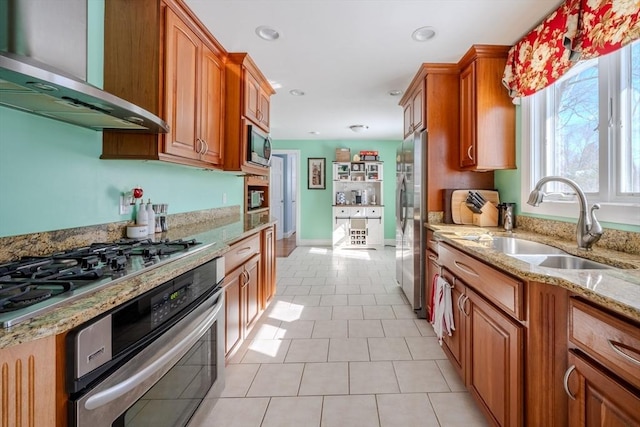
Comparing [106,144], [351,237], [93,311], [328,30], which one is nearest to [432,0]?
[328,30]

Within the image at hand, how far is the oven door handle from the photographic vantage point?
30.5 inches

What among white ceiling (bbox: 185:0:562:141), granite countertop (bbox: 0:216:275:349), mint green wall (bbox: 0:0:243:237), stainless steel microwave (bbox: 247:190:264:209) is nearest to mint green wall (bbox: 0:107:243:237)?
mint green wall (bbox: 0:0:243:237)

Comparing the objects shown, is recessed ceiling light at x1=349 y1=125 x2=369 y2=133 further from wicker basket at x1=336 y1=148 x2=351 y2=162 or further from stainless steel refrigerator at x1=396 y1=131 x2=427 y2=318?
stainless steel refrigerator at x1=396 y1=131 x2=427 y2=318

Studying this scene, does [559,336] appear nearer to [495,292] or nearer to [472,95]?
[495,292]

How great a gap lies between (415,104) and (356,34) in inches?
44.3

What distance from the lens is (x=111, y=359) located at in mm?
826

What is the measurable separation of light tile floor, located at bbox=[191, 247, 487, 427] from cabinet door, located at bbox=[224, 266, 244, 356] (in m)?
0.21

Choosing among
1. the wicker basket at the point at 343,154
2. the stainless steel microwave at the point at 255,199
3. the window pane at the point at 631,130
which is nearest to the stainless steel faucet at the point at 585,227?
the window pane at the point at 631,130

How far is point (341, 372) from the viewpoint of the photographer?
1.95m

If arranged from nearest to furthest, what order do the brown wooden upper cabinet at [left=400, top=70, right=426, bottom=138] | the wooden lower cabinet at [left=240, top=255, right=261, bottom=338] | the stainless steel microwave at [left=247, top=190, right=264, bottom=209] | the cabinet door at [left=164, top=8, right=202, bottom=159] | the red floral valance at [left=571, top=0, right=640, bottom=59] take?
the red floral valance at [left=571, top=0, right=640, bottom=59] → the cabinet door at [left=164, top=8, right=202, bottom=159] → the wooden lower cabinet at [left=240, top=255, right=261, bottom=338] → the brown wooden upper cabinet at [left=400, top=70, right=426, bottom=138] → the stainless steel microwave at [left=247, top=190, right=264, bottom=209]

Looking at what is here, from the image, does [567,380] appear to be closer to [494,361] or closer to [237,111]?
[494,361]

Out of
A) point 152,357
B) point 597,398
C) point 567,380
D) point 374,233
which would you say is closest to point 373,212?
point 374,233

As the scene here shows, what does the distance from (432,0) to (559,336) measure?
1.93 m

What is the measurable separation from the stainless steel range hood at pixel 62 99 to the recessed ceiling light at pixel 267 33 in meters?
1.21
